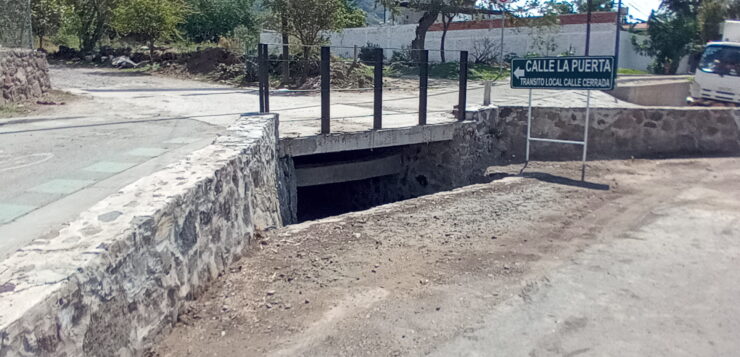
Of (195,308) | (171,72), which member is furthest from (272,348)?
(171,72)

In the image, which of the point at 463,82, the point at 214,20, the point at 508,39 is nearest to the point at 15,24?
the point at 463,82

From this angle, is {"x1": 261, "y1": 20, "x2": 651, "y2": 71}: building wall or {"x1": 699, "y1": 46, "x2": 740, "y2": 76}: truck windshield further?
{"x1": 261, "y1": 20, "x2": 651, "y2": 71}: building wall

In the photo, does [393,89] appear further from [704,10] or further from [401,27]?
[704,10]

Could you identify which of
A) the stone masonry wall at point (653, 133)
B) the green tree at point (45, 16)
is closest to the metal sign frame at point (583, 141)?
the stone masonry wall at point (653, 133)

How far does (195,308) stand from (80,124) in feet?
23.2

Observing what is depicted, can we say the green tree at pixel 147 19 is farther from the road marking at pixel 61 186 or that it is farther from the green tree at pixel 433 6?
the road marking at pixel 61 186

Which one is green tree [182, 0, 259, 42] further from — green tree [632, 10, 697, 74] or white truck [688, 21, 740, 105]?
green tree [632, 10, 697, 74]

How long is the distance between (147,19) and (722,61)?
22532 mm

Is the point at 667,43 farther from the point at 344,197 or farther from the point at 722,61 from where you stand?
the point at 344,197

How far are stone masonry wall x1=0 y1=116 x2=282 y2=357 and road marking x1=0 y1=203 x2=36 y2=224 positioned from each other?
3.94ft

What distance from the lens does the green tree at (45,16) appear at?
26.5 metres

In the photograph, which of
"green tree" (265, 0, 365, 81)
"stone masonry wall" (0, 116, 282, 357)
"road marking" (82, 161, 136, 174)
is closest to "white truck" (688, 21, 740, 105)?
"green tree" (265, 0, 365, 81)

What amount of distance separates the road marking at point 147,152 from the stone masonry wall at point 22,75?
19.7ft

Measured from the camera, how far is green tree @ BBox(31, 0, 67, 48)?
2645 centimetres
